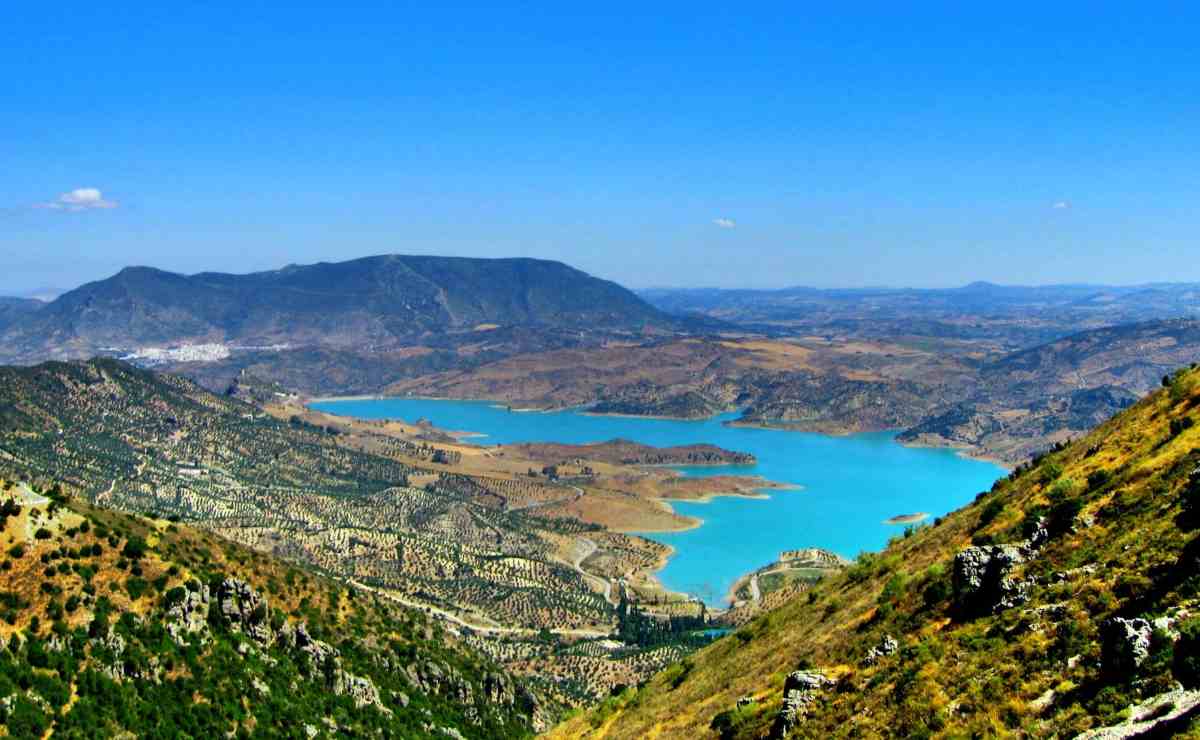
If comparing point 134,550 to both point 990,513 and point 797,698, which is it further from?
point 990,513

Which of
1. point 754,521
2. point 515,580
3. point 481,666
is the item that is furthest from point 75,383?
point 481,666

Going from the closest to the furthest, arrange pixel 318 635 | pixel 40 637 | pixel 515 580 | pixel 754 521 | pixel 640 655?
pixel 40 637
pixel 318 635
pixel 640 655
pixel 515 580
pixel 754 521

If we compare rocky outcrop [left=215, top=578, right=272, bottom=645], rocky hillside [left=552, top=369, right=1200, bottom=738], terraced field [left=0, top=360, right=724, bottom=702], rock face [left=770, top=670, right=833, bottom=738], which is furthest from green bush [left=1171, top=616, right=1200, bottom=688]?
terraced field [left=0, top=360, right=724, bottom=702]

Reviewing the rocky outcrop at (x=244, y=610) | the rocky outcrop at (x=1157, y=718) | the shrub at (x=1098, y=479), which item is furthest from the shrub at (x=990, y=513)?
the rocky outcrop at (x=244, y=610)

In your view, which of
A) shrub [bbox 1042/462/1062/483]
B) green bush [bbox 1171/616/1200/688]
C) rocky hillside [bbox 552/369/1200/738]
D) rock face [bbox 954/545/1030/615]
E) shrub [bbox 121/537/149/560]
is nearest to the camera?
green bush [bbox 1171/616/1200/688]

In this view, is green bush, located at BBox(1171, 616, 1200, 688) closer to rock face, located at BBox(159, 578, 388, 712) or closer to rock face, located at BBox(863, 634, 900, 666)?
rock face, located at BBox(863, 634, 900, 666)

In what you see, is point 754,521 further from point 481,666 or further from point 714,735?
point 714,735

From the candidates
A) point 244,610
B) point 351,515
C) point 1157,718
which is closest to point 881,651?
point 1157,718
